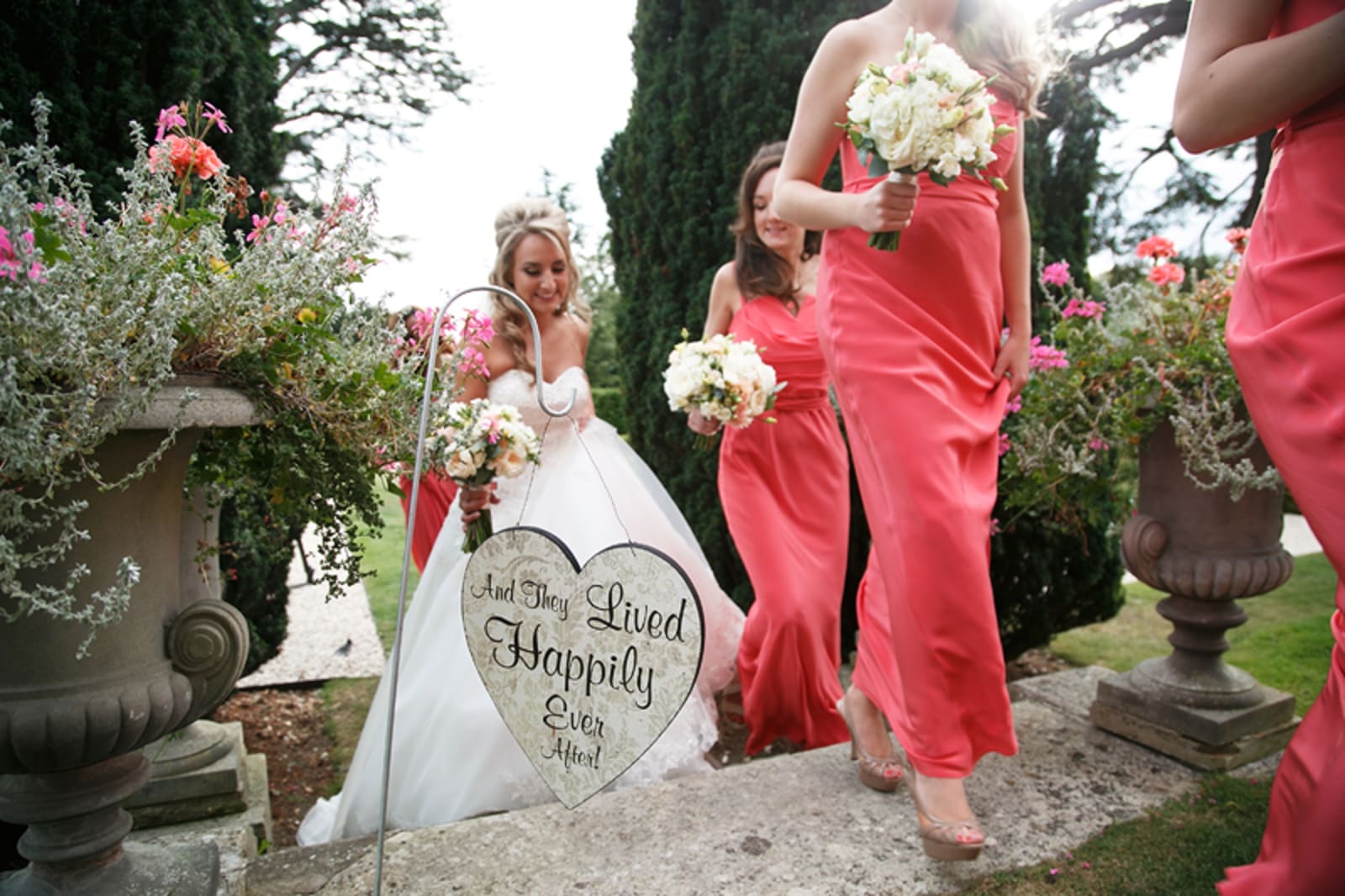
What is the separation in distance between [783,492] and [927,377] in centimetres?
140

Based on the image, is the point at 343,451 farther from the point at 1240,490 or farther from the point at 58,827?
the point at 1240,490

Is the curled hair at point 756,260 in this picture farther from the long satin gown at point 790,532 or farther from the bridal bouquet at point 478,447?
the bridal bouquet at point 478,447

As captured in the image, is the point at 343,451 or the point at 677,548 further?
the point at 677,548

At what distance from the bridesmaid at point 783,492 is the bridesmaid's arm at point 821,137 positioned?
0.99m

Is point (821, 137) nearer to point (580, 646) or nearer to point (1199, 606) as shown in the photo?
point (580, 646)

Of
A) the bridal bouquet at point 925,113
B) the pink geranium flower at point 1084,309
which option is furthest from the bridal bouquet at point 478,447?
the pink geranium flower at point 1084,309

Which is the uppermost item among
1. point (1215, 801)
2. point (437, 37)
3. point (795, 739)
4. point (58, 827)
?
point (437, 37)

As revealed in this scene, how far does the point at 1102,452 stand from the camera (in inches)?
127

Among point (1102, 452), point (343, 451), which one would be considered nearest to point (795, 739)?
point (1102, 452)

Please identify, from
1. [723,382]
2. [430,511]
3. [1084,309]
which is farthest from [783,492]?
[430,511]

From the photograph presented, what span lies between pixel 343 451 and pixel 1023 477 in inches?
98.0

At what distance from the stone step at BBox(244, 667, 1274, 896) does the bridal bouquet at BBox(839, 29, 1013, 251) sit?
5.30 feet

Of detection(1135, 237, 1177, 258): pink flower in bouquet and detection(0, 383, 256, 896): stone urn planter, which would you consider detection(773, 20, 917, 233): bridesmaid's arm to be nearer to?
detection(0, 383, 256, 896): stone urn planter

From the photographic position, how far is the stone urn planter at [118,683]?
5.24 feet
